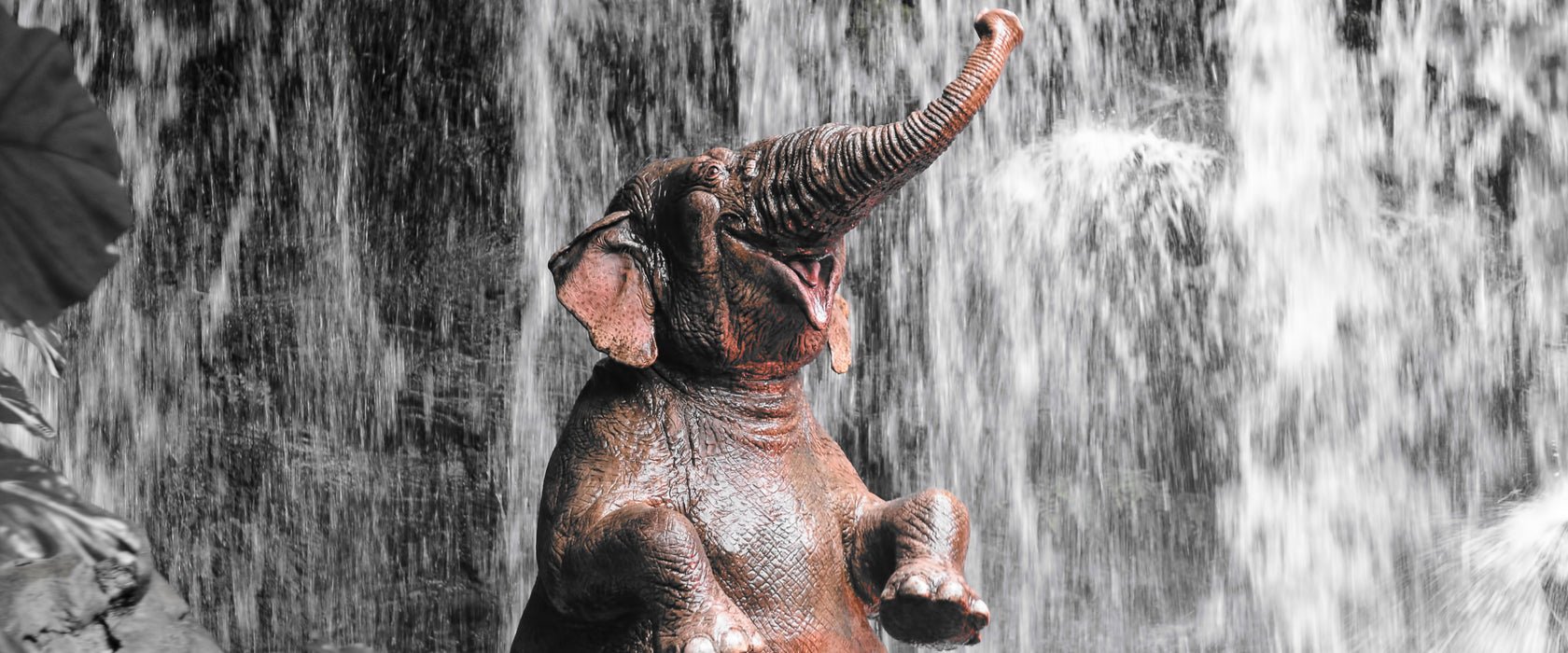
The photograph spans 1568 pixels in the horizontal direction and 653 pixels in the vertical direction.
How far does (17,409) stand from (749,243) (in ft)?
4.12

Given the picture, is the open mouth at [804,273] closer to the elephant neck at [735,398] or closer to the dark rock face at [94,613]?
the elephant neck at [735,398]

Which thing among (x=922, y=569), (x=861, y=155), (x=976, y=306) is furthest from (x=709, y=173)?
(x=976, y=306)

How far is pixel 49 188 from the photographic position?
57 centimetres

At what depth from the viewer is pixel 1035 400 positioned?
4469 mm

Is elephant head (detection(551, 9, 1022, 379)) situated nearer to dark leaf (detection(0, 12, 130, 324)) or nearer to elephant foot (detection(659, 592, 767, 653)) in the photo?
elephant foot (detection(659, 592, 767, 653))

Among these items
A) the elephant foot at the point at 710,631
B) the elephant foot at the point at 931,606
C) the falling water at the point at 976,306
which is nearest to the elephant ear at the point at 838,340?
the elephant foot at the point at 931,606

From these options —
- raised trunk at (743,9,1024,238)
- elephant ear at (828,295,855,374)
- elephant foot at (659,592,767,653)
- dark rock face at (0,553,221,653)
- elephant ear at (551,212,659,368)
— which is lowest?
dark rock face at (0,553,221,653)

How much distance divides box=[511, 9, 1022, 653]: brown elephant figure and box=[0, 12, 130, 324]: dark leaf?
1.12 m

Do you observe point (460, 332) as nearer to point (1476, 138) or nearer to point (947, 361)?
point (947, 361)

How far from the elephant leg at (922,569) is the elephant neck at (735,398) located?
0.20 meters

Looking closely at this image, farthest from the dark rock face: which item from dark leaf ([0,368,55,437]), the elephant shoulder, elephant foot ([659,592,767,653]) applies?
dark leaf ([0,368,55,437])

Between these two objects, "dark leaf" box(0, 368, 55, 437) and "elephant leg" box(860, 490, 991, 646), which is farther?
"elephant leg" box(860, 490, 991, 646)

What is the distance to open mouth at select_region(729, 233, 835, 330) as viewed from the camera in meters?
1.80

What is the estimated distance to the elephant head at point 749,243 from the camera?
174 cm
